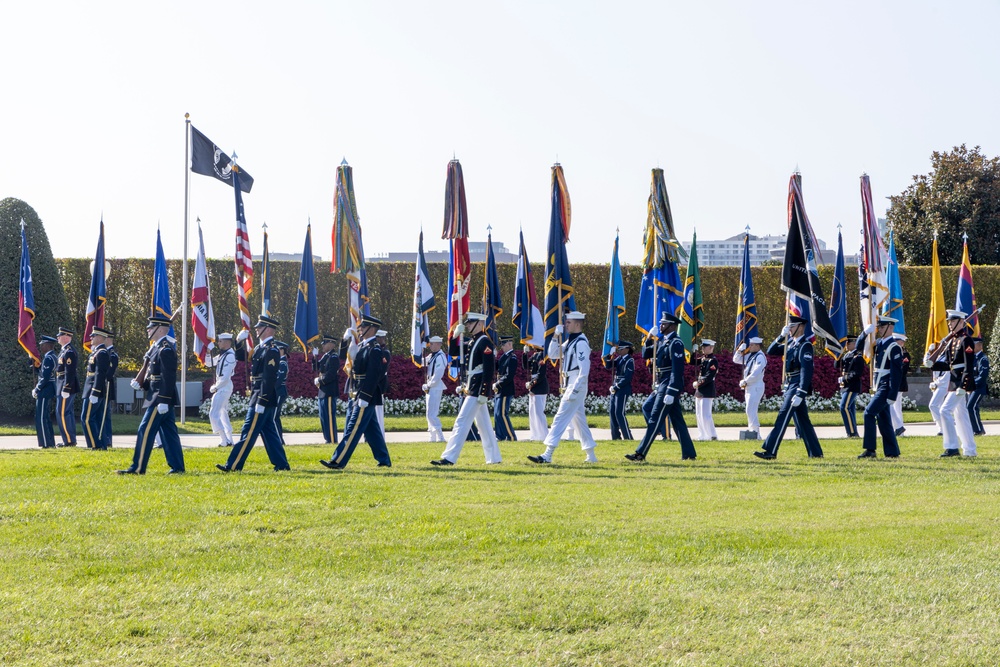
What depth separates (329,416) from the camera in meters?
16.5

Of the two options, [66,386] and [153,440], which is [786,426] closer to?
[153,440]

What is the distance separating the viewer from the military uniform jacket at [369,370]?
12430mm

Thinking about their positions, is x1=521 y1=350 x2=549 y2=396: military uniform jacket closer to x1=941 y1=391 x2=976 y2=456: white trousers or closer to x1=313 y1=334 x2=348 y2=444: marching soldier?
x1=313 y1=334 x2=348 y2=444: marching soldier

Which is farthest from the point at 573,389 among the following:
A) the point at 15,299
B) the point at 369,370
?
the point at 15,299

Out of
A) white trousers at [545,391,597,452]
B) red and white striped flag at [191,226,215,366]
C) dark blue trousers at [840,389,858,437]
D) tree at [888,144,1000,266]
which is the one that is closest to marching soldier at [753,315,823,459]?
white trousers at [545,391,597,452]

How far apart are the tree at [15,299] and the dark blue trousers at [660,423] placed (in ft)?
43.7

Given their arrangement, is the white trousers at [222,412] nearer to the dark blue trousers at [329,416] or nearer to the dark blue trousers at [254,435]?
the dark blue trousers at [329,416]

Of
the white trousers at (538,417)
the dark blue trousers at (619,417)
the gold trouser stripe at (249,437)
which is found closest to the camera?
the gold trouser stripe at (249,437)

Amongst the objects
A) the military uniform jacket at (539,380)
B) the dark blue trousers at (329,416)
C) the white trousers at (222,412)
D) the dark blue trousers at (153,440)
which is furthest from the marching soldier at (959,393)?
the white trousers at (222,412)

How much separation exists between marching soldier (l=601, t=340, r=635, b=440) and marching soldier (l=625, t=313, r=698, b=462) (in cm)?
173

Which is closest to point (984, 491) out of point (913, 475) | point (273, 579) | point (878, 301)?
point (913, 475)

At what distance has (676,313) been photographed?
59.1 ft

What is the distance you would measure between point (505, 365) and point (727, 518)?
27.3 ft

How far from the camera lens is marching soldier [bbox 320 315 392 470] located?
12.3m
